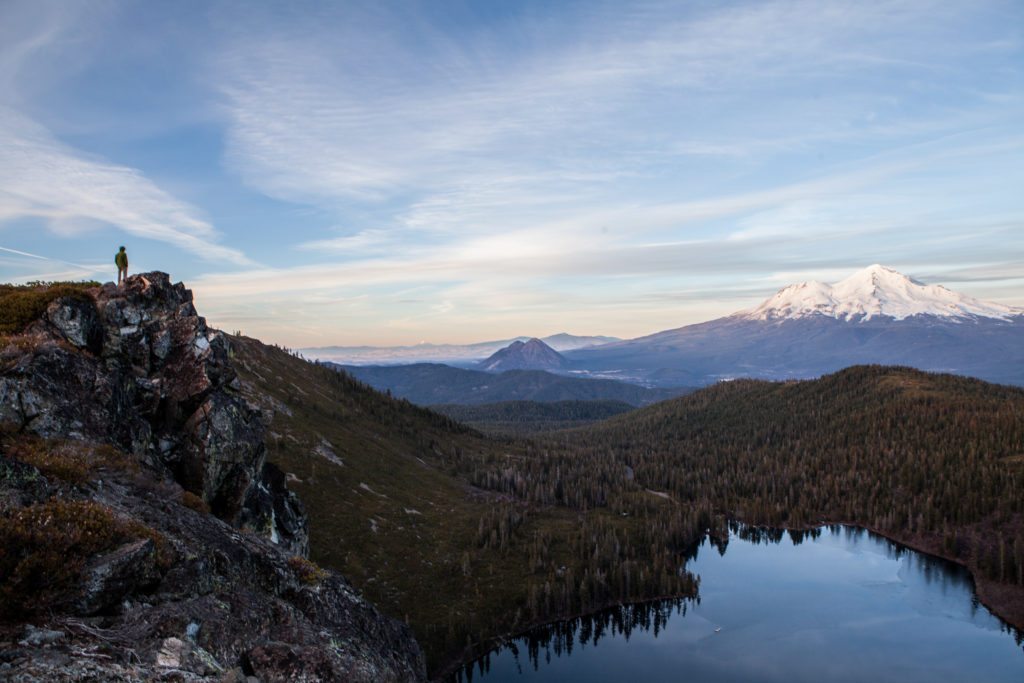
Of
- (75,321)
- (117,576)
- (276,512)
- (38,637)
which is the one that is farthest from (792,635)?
(75,321)

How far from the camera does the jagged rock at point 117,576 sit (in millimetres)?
19672

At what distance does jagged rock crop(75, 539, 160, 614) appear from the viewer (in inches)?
774

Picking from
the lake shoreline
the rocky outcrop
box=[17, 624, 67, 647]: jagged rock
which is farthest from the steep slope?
box=[17, 624, 67, 647]: jagged rock

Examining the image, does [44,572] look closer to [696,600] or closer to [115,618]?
[115,618]

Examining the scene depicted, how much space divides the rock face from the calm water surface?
63274 mm

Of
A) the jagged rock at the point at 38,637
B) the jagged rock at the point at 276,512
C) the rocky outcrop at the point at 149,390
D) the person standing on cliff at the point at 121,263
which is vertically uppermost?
the person standing on cliff at the point at 121,263

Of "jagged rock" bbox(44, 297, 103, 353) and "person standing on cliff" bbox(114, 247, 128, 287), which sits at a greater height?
"person standing on cliff" bbox(114, 247, 128, 287)

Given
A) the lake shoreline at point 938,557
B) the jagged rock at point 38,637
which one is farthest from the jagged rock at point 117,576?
the lake shoreline at point 938,557

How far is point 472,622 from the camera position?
9319 centimetres

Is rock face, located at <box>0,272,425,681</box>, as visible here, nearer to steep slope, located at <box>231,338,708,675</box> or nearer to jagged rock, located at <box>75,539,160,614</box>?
jagged rock, located at <box>75,539,160,614</box>

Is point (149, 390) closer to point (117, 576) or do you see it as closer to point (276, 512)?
point (276, 512)

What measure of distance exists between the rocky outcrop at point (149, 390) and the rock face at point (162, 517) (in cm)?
11

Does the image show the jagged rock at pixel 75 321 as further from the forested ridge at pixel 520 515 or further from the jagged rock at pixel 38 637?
the forested ridge at pixel 520 515

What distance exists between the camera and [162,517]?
1035 inches
